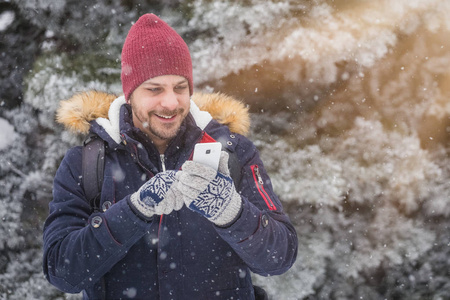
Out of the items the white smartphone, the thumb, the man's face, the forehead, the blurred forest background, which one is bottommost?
the blurred forest background

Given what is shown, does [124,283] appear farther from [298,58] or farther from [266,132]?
[298,58]

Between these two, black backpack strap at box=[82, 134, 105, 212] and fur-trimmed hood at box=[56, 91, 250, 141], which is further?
fur-trimmed hood at box=[56, 91, 250, 141]

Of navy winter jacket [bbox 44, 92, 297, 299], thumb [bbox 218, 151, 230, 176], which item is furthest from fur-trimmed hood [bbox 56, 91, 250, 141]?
thumb [bbox 218, 151, 230, 176]

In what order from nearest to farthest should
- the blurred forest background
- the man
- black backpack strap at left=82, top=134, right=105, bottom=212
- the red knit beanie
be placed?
1. the man
2. black backpack strap at left=82, top=134, right=105, bottom=212
3. the red knit beanie
4. the blurred forest background

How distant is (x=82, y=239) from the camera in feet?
6.25

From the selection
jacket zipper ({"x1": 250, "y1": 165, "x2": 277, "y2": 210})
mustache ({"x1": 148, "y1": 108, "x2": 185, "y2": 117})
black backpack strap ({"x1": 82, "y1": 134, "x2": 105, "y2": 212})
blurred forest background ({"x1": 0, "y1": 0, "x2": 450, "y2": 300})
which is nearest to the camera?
black backpack strap ({"x1": 82, "y1": 134, "x2": 105, "y2": 212})

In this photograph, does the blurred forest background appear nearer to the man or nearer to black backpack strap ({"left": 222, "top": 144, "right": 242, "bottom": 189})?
the man

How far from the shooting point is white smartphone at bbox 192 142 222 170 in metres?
1.78

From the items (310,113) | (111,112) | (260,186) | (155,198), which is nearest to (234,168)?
(260,186)

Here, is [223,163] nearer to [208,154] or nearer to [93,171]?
[208,154]

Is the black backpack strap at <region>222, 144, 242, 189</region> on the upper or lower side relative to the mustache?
lower

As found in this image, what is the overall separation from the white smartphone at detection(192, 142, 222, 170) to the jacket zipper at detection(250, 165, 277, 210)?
587 mm

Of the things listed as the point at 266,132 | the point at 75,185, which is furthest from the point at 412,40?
the point at 75,185

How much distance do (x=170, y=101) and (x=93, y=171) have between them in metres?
0.68
